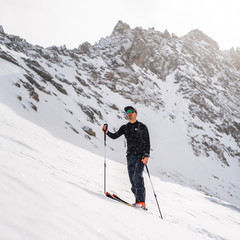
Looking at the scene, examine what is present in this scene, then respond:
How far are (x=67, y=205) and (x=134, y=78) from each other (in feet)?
184

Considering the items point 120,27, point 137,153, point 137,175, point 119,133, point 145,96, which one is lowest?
point 137,175

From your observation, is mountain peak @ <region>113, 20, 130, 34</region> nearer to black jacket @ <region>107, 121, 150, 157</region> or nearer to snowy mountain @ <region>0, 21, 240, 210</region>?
snowy mountain @ <region>0, 21, 240, 210</region>

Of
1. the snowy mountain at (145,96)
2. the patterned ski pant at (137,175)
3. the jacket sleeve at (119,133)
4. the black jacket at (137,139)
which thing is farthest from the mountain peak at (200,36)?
the patterned ski pant at (137,175)

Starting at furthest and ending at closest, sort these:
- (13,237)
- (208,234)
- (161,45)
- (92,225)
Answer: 1. (161,45)
2. (208,234)
3. (92,225)
4. (13,237)

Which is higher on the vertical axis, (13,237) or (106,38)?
(106,38)

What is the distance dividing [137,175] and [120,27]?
84.0 metres

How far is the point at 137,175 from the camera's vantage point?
5.14m

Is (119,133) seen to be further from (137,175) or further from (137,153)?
(137,175)

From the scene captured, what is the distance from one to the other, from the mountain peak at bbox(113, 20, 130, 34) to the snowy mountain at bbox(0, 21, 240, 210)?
0.40 meters

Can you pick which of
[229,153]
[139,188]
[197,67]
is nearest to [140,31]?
[197,67]

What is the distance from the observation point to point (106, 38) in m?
78.9

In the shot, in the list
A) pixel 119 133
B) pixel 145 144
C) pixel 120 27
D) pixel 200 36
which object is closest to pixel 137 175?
pixel 145 144

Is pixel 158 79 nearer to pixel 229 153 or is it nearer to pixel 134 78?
pixel 134 78

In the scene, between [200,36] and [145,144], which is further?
[200,36]
